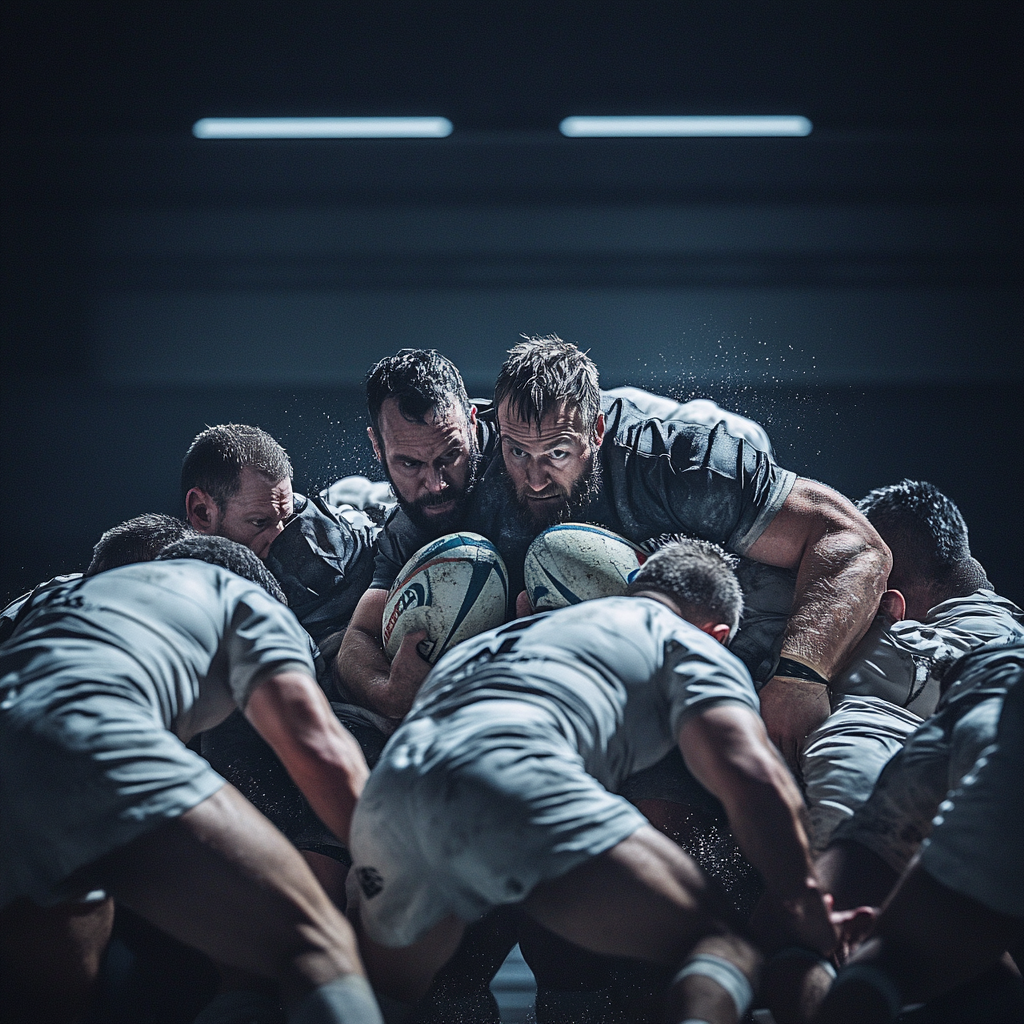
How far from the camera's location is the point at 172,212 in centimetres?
641

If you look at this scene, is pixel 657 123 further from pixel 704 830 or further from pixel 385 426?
pixel 704 830

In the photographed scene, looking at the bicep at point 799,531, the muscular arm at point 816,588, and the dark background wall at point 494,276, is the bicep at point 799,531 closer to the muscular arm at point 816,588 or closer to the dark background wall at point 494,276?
the muscular arm at point 816,588

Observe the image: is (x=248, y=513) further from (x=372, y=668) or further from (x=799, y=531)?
(x=799, y=531)

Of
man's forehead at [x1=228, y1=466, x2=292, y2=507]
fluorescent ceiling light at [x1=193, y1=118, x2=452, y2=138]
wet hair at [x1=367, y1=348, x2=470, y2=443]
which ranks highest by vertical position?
fluorescent ceiling light at [x1=193, y1=118, x2=452, y2=138]

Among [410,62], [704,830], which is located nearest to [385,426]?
[704,830]

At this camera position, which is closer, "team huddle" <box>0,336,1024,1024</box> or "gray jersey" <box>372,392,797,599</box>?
"team huddle" <box>0,336,1024,1024</box>

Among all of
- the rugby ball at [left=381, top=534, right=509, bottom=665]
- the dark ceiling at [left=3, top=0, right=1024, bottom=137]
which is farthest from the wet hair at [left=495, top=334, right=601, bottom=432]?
the dark ceiling at [left=3, top=0, right=1024, bottom=137]

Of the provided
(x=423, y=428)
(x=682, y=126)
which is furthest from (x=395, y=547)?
(x=682, y=126)

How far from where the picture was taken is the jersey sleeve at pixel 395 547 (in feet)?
8.75

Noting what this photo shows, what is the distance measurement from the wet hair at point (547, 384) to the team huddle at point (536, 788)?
0.6 inches

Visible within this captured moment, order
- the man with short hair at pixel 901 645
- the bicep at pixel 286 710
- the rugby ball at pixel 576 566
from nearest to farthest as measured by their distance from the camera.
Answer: the bicep at pixel 286 710
the man with short hair at pixel 901 645
the rugby ball at pixel 576 566

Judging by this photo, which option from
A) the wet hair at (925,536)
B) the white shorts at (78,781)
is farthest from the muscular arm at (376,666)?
the wet hair at (925,536)

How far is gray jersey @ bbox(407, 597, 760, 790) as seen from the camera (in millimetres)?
1521

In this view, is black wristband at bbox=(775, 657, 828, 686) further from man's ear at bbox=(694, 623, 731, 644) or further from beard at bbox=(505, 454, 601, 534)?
beard at bbox=(505, 454, 601, 534)
